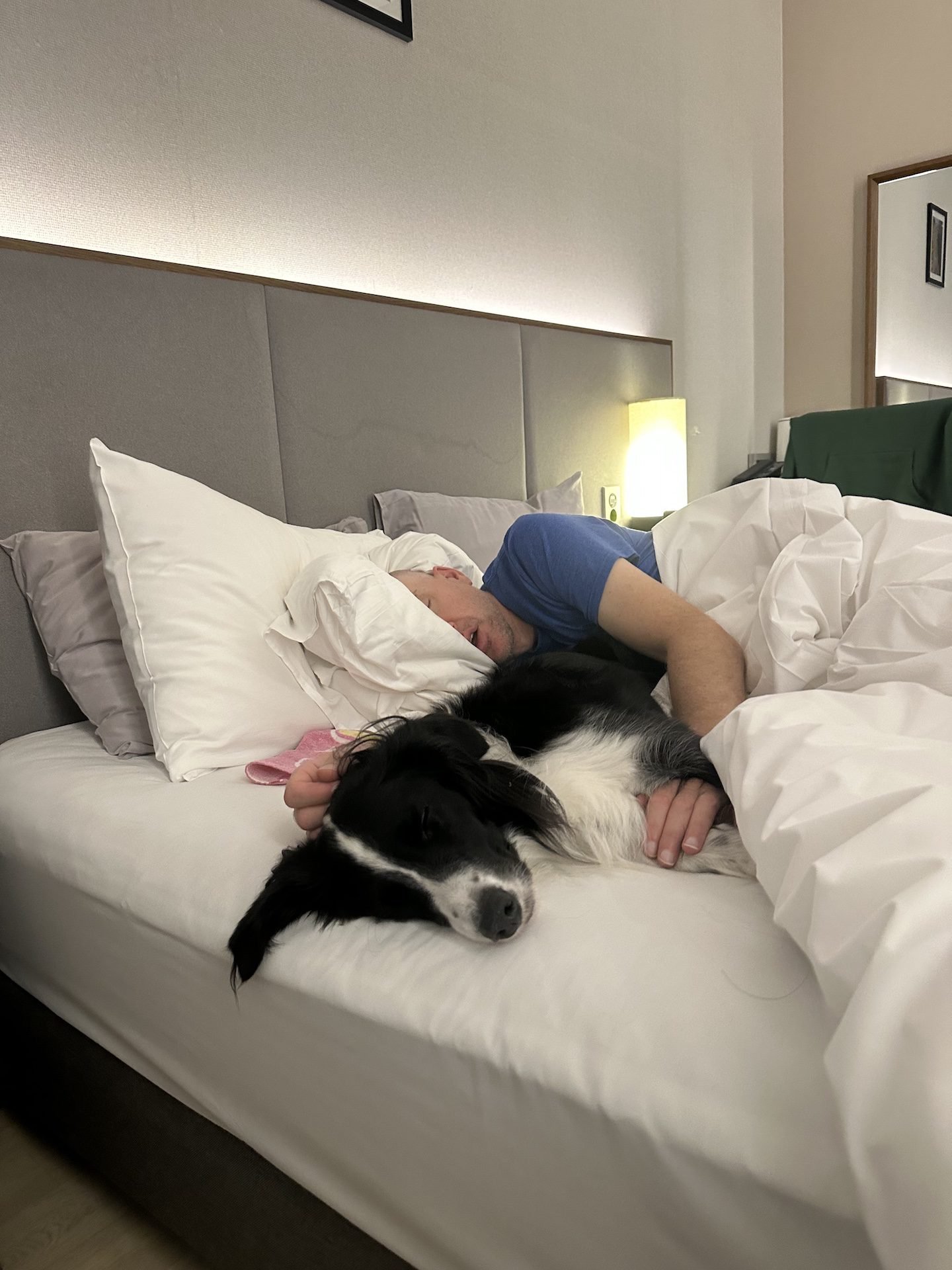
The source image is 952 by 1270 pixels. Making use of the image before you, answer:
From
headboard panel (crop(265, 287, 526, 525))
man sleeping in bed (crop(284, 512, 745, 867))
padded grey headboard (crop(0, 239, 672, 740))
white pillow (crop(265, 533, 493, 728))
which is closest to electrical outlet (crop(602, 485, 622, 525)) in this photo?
padded grey headboard (crop(0, 239, 672, 740))

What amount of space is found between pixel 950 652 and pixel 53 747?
1416mm

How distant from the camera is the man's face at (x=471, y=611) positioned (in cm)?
161

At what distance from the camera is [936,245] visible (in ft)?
12.7

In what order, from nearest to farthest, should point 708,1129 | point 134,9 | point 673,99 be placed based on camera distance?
point 708,1129 → point 134,9 → point 673,99

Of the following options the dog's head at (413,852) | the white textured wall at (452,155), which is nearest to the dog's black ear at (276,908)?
the dog's head at (413,852)

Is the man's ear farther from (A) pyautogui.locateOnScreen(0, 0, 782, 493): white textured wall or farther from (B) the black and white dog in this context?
(A) pyautogui.locateOnScreen(0, 0, 782, 493): white textured wall

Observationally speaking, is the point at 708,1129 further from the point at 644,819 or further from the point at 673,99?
the point at 673,99

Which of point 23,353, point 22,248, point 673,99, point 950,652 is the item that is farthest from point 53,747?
point 673,99

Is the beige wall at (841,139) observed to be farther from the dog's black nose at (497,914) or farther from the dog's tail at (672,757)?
the dog's black nose at (497,914)

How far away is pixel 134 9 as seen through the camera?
5.90ft

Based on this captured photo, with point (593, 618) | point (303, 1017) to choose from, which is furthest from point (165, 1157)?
point (593, 618)

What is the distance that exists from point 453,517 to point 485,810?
1388 millimetres

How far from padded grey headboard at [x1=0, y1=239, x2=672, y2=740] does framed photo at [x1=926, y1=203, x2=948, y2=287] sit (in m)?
2.01

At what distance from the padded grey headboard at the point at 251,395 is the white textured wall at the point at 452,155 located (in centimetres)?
15
